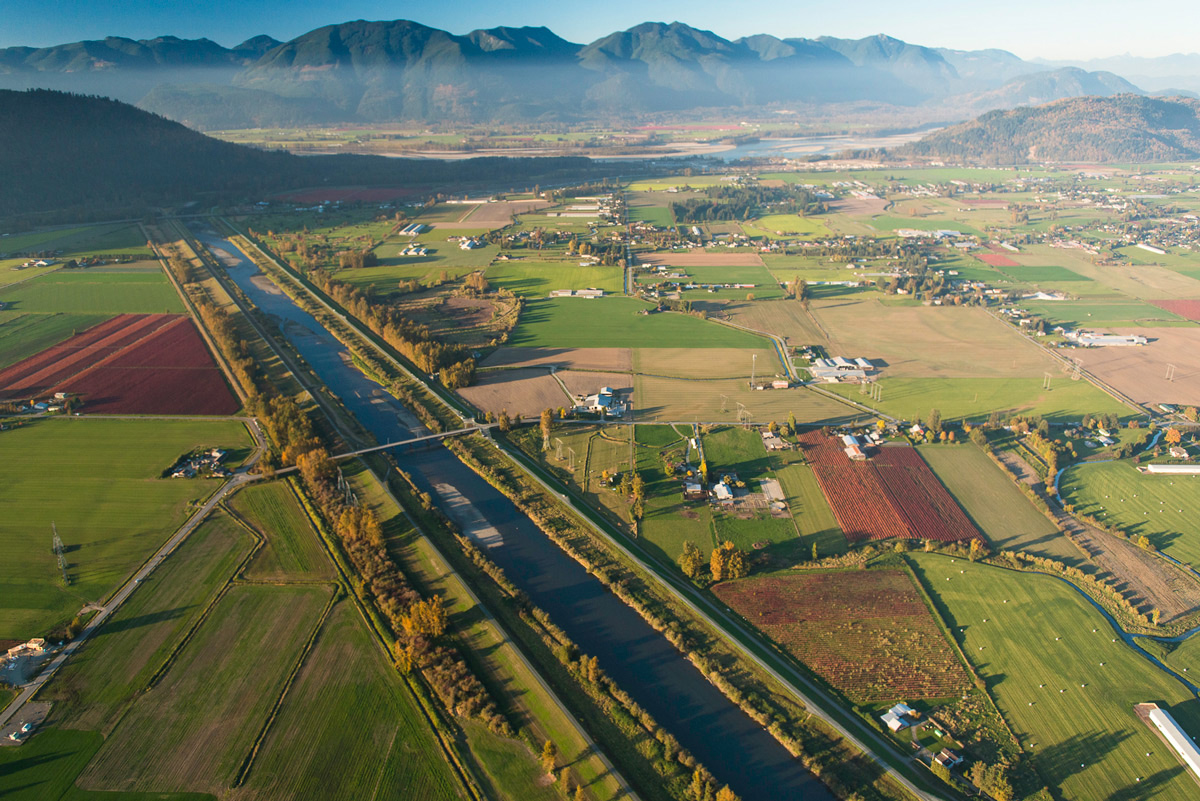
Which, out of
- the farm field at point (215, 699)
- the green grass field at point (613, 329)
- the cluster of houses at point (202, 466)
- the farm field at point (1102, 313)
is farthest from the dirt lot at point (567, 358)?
the farm field at point (1102, 313)

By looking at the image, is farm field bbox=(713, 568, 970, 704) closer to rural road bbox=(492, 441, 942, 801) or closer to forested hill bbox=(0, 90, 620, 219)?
rural road bbox=(492, 441, 942, 801)

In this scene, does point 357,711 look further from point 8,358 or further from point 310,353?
point 8,358

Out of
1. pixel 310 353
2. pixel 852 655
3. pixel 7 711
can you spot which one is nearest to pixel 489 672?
pixel 852 655

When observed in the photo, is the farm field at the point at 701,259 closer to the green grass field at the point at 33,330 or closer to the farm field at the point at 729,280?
the farm field at the point at 729,280

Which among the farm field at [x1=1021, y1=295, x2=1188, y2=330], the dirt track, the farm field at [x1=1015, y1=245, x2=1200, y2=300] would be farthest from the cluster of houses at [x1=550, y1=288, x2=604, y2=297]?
the farm field at [x1=1015, y1=245, x2=1200, y2=300]

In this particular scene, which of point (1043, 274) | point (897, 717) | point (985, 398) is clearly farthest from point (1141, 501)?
point (1043, 274)
